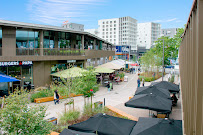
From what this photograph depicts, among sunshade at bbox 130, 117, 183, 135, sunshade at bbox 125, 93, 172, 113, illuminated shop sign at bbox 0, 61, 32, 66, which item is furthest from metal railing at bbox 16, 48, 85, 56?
sunshade at bbox 130, 117, 183, 135

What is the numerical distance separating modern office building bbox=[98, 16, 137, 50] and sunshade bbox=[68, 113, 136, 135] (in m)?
113

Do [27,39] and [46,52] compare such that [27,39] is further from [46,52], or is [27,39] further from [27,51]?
[46,52]

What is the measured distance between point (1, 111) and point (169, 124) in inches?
250

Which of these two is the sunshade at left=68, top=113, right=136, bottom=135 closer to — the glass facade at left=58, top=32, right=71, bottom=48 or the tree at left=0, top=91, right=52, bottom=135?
the tree at left=0, top=91, right=52, bottom=135

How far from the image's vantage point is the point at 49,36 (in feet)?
84.7

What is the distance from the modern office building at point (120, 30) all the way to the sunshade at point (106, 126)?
113 meters

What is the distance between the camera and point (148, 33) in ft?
432

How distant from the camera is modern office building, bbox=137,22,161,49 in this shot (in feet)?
427

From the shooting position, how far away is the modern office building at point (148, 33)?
130m

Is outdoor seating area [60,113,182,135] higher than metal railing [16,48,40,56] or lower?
lower

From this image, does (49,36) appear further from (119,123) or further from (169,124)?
(169,124)

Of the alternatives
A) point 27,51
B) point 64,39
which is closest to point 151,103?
point 27,51

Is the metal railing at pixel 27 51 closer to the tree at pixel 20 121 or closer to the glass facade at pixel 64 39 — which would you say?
the glass facade at pixel 64 39

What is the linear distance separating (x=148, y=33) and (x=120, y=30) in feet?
70.4
